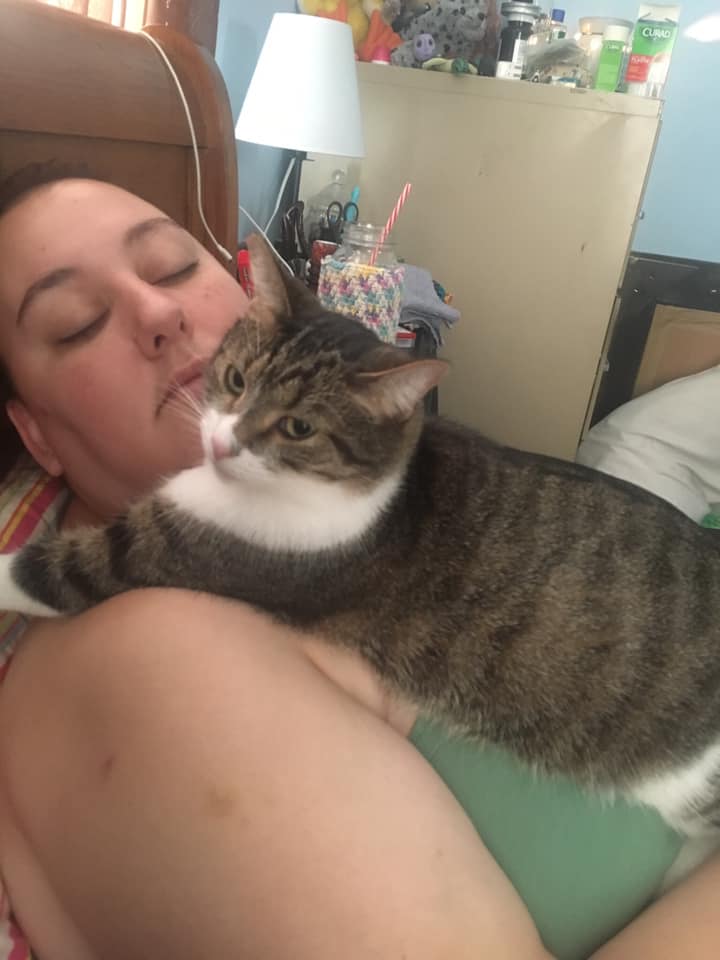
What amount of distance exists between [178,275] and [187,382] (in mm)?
155

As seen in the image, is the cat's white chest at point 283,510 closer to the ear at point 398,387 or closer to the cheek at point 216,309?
the ear at point 398,387

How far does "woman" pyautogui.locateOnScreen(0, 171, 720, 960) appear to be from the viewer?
648 millimetres

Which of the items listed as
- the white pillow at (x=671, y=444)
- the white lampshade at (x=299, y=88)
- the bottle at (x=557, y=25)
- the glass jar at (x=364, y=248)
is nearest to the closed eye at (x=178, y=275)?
the glass jar at (x=364, y=248)

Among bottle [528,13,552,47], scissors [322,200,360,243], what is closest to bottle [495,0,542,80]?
bottle [528,13,552,47]

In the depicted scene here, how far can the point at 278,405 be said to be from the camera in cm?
88

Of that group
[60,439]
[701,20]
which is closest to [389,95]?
[701,20]

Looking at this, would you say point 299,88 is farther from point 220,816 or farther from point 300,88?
point 220,816

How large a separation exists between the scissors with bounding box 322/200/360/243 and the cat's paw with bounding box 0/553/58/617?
198 centimetres

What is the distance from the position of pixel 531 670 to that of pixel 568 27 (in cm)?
331

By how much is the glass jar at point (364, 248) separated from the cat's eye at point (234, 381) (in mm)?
974

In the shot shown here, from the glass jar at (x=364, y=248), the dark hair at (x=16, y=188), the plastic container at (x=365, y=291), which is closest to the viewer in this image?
the dark hair at (x=16, y=188)

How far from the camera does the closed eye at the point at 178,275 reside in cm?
102

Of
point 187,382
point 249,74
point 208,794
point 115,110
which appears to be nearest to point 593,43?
point 249,74

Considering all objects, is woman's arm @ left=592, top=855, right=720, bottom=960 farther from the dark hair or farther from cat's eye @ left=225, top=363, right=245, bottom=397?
the dark hair
